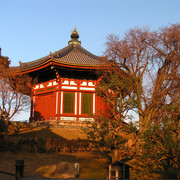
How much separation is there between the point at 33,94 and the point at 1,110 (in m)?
7.45

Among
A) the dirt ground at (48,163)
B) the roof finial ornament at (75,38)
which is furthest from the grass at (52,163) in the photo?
the roof finial ornament at (75,38)

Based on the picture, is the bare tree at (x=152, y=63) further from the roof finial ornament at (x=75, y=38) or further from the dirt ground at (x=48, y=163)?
the roof finial ornament at (x=75, y=38)

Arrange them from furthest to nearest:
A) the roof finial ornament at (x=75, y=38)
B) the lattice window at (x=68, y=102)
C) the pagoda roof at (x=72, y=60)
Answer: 1. the roof finial ornament at (x=75, y=38)
2. the lattice window at (x=68, y=102)
3. the pagoda roof at (x=72, y=60)

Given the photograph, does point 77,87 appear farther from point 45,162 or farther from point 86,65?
point 45,162

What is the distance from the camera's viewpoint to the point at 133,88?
1672cm

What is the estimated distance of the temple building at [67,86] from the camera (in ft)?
81.3

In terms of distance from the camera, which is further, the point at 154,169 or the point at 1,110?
the point at 1,110

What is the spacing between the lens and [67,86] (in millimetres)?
25578

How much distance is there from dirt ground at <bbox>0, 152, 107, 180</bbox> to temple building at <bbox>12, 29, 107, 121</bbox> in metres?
8.47

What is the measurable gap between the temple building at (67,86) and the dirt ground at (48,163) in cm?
847

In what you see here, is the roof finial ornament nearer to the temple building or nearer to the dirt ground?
the temple building

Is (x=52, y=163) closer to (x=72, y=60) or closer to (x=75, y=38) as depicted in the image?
(x=72, y=60)

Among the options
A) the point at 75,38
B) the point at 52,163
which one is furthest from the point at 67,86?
the point at 52,163

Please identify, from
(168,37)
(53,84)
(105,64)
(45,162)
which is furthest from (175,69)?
(53,84)
